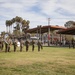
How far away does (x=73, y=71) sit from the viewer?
13.9m

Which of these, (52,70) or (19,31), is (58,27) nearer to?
(19,31)

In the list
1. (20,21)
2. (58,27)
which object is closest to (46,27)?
(58,27)

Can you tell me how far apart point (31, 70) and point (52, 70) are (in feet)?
3.71

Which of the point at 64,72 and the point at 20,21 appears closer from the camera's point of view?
the point at 64,72

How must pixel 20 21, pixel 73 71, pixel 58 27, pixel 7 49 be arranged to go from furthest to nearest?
pixel 20 21 < pixel 58 27 < pixel 7 49 < pixel 73 71

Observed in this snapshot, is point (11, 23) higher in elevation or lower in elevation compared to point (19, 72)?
higher

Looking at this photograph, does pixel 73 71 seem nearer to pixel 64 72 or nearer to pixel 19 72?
pixel 64 72

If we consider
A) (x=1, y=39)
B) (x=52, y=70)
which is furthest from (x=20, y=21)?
(x=52, y=70)

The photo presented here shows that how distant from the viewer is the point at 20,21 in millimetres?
99812

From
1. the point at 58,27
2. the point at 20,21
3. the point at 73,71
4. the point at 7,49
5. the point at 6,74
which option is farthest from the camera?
the point at 20,21

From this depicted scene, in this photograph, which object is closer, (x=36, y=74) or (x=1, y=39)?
(x=36, y=74)

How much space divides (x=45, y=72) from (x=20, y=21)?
86923 millimetres

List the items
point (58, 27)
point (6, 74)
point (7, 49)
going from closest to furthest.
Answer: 1. point (6, 74)
2. point (7, 49)
3. point (58, 27)

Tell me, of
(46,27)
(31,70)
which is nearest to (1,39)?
Result: (31,70)
